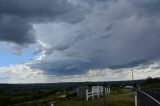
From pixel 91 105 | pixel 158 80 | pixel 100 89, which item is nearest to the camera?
pixel 91 105

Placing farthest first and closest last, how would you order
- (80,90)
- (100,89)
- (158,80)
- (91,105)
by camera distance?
(158,80) → (100,89) → (80,90) → (91,105)

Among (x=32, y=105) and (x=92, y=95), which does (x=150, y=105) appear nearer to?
(x=92, y=95)

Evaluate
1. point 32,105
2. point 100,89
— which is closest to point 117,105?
point 32,105

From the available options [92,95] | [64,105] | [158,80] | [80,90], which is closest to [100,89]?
[92,95]

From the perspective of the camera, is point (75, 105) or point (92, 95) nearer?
point (75, 105)

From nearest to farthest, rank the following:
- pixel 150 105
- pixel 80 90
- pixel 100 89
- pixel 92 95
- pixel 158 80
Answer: pixel 150 105 < pixel 80 90 < pixel 92 95 < pixel 100 89 < pixel 158 80

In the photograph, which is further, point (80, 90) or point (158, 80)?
point (158, 80)

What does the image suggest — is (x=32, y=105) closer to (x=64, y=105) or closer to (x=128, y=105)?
(x=64, y=105)

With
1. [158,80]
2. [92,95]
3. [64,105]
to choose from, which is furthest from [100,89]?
[158,80]
